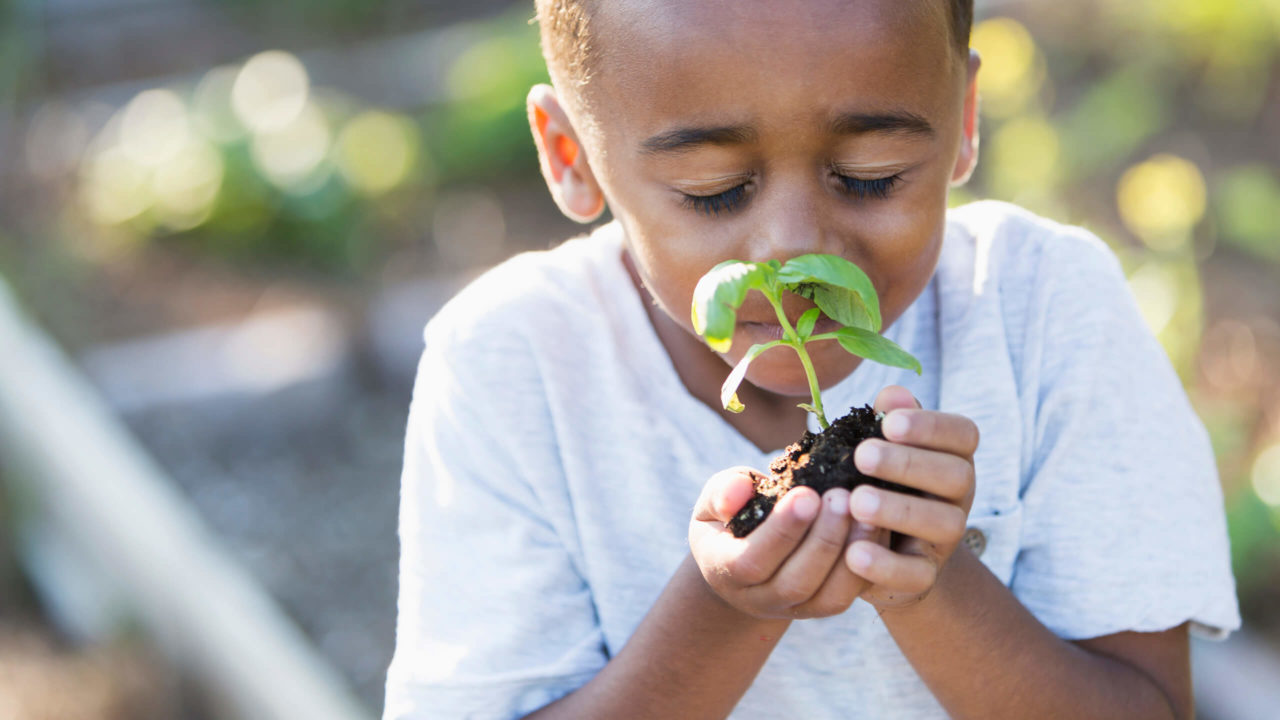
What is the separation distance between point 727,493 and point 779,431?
44cm

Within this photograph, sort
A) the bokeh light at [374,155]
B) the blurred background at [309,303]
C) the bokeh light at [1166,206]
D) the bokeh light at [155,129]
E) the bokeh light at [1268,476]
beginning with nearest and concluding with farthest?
the bokeh light at [1268,476] → the bokeh light at [1166,206] → the blurred background at [309,303] → the bokeh light at [374,155] → the bokeh light at [155,129]

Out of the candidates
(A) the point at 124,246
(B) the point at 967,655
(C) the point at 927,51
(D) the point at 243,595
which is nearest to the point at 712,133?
(C) the point at 927,51

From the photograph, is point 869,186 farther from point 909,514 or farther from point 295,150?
point 295,150

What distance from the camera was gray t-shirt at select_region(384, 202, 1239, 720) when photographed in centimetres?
165

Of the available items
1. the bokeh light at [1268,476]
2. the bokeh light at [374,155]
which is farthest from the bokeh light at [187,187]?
the bokeh light at [1268,476]

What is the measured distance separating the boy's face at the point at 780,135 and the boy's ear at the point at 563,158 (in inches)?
5.9

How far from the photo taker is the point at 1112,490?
164 cm

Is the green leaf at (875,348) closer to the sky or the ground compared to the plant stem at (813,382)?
closer to the sky

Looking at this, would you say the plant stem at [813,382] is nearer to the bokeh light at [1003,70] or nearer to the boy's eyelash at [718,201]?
the boy's eyelash at [718,201]

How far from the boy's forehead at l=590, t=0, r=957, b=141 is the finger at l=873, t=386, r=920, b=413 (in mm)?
318

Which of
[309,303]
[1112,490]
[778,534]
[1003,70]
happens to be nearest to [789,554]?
[778,534]

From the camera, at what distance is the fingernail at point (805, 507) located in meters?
1.26

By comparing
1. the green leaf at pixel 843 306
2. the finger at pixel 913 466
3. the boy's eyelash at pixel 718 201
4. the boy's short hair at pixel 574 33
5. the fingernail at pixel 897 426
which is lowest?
the finger at pixel 913 466

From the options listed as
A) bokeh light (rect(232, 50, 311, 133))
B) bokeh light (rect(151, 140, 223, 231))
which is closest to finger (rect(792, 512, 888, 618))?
bokeh light (rect(151, 140, 223, 231))
